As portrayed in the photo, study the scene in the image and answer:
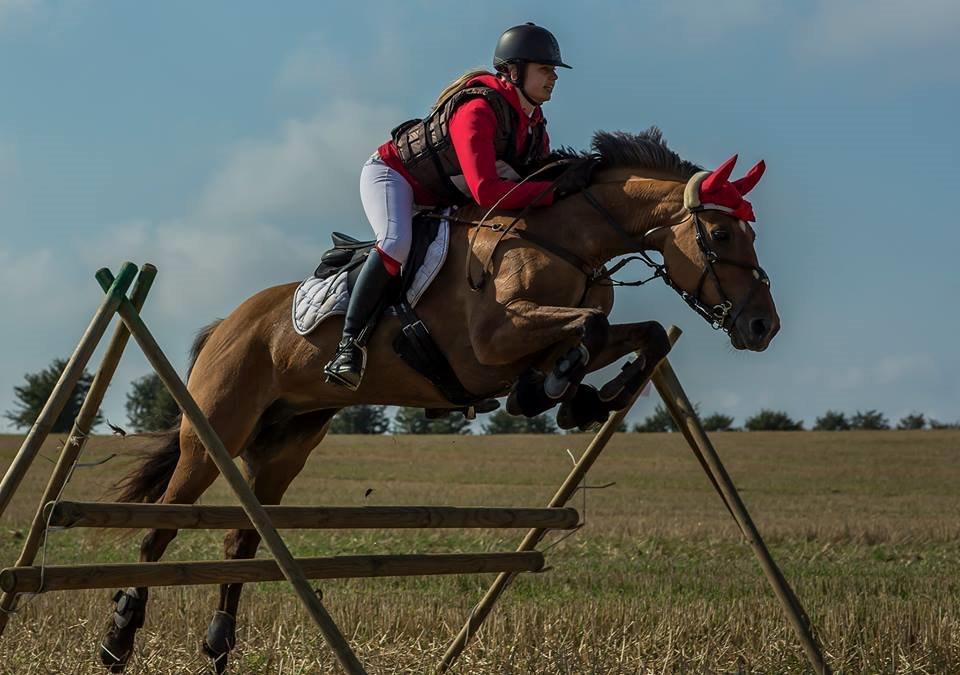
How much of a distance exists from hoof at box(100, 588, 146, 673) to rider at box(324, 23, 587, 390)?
5.37 ft

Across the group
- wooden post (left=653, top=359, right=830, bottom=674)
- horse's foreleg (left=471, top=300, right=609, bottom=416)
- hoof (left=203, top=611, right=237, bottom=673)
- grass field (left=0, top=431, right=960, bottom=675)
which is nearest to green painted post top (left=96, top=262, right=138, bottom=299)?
horse's foreleg (left=471, top=300, right=609, bottom=416)

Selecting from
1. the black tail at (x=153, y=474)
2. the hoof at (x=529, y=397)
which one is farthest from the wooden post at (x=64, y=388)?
the black tail at (x=153, y=474)

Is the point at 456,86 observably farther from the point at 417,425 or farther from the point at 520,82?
the point at 417,425

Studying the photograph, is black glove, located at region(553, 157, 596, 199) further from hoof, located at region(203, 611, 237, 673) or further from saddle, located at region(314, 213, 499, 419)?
hoof, located at region(203, 611, 237, 673)

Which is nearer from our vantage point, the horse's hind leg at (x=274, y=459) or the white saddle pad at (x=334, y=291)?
the white saddle pad at (x=334, y=291)

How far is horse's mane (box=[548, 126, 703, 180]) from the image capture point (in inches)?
274

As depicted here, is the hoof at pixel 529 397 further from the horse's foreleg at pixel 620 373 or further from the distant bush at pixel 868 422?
the distant bush at pixel 868 422

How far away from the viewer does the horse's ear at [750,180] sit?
6513 millimetres

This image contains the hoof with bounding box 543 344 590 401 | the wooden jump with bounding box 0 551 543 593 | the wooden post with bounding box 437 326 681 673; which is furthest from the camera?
the wooden post with bounding box 437 326 681 673

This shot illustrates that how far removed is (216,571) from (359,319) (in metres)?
1.75

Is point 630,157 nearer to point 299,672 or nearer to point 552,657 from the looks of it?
point 552,657

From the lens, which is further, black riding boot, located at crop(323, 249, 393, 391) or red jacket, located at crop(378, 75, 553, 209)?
black riding boot, located at crop(323, 249, 393, 391)

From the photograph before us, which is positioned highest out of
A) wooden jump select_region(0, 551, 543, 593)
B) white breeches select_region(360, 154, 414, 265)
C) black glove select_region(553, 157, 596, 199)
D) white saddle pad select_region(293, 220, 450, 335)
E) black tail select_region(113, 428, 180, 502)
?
black glove select_region(553, 157, 596, 199)

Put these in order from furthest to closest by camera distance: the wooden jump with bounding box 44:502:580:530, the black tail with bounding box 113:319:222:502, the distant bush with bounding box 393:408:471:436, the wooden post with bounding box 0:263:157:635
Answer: the distant bush with bounding box 393:408:471:436 < the black tail with bounding box 113:319:222:502 < the wooden post with bounding box 0:263:157:635 < the wooden jump with bounding box 44:502:580:530
